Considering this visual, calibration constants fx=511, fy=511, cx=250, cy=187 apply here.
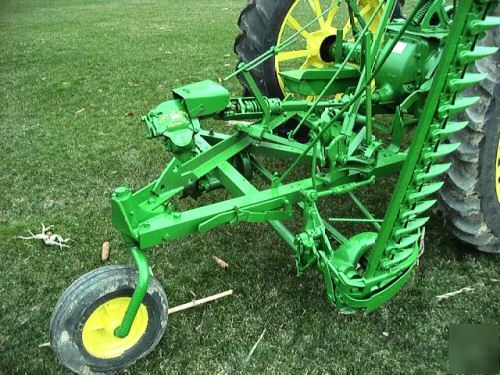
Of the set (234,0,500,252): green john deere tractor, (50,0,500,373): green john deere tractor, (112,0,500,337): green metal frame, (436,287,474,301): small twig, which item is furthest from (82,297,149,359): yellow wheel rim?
(234,0,500,252): green john deere tractor

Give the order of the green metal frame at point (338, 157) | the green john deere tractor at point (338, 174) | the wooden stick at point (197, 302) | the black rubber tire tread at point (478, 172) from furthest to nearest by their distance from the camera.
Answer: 1. the wooden stick at point (197, 302)
2. the black rubber tire tread at point (478, 172)
3. the green john deere tractor at point (338, 174)
4. the green metal frame at point (338, 157)

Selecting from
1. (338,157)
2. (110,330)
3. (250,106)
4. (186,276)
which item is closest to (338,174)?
(338,157)

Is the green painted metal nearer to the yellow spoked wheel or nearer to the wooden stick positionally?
the wooden stick

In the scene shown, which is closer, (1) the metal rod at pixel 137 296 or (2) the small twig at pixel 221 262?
(1) the metal rod at pixel 137 296

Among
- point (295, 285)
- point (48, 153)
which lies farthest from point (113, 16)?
point (295, 285)

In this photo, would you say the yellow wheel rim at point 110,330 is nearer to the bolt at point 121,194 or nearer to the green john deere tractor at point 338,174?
the green john deere tractor at point 338,174

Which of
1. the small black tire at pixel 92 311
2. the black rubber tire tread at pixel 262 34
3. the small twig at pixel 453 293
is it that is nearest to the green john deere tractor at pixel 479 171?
the small twig at pixel 453 293

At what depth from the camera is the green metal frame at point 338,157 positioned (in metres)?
1.95

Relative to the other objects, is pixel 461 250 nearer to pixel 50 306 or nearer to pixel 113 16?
pixel 50 306

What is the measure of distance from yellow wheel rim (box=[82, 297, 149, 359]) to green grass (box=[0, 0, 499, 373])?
0.15 meters

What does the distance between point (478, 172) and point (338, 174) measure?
729 mm

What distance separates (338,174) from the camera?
2.67 meters

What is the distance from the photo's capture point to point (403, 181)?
204 cm

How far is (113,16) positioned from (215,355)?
1128cm
